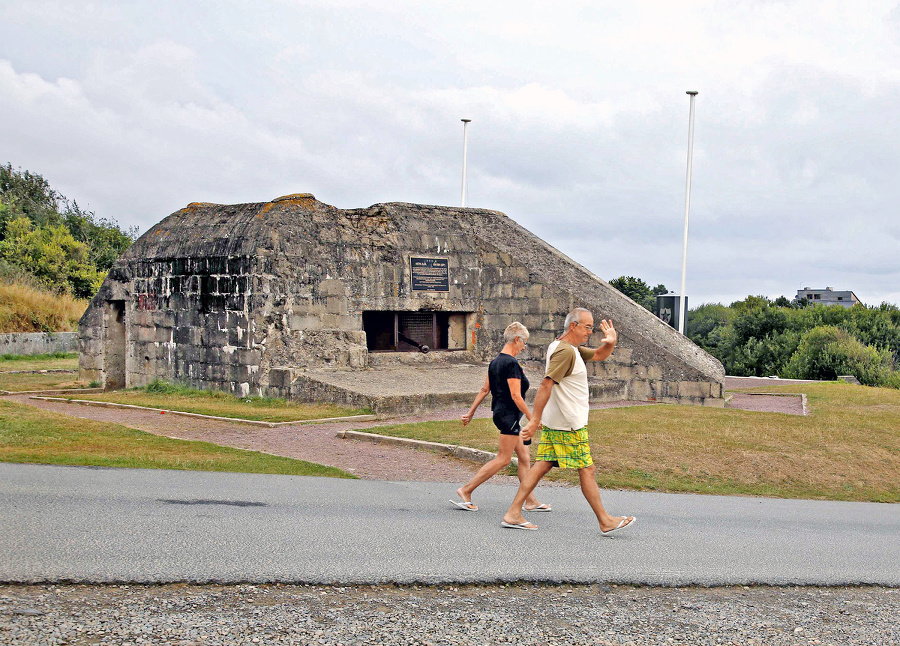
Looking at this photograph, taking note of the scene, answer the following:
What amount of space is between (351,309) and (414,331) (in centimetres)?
201

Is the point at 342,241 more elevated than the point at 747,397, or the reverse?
the point at 342,241

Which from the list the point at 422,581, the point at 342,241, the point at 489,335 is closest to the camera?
the point at 422,581

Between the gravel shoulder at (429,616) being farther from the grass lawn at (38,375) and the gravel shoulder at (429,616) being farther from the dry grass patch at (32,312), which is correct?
the dry grass patch at (32,312)

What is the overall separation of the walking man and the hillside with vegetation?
27.5 metres

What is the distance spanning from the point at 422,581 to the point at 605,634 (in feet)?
4.28

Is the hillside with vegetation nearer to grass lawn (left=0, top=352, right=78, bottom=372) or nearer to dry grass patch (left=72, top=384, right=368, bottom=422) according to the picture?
grass lawn (left=0, top=352, right=78, bottom=372)

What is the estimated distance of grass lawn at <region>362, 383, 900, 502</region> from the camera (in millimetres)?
10492

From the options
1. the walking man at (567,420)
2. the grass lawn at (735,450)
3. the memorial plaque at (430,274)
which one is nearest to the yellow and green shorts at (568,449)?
the walking man at (567,420)

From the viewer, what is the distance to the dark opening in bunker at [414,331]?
63.9 feet

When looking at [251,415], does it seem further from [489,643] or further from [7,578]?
[489,643]

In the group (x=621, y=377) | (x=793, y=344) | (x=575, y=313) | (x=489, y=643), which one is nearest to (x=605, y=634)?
(x=489, y=643)

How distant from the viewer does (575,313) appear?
7.36m

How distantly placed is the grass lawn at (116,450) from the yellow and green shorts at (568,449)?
3304mm

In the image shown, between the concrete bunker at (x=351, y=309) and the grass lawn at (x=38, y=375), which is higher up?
the concrete bunker at (x=351, y=309)
